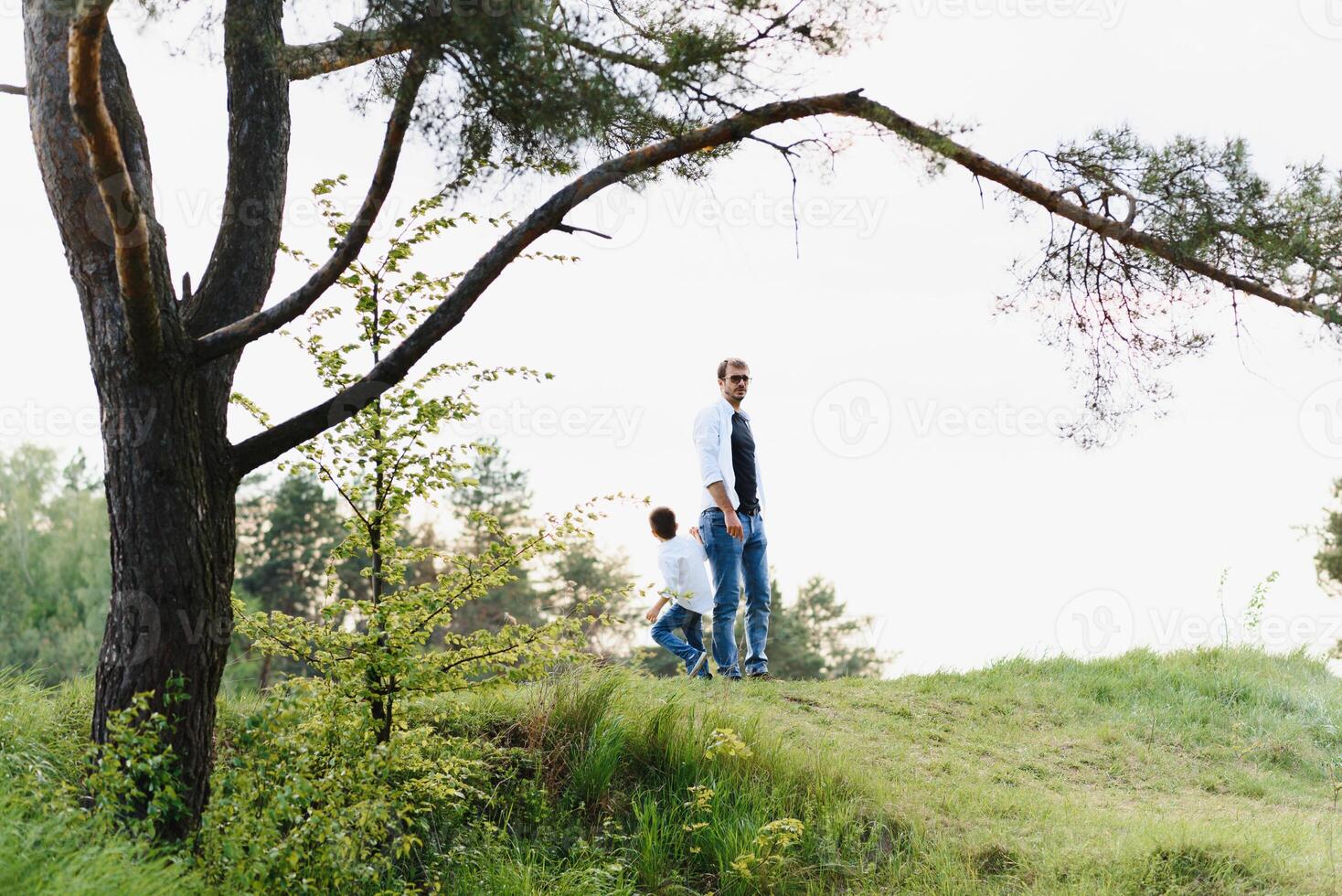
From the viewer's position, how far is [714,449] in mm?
8070

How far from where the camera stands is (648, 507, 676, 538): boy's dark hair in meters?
8.70

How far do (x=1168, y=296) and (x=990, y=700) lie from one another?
4.02 m

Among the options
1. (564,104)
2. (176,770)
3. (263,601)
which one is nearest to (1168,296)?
(564,104)

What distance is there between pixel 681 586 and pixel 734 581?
0.52 meters

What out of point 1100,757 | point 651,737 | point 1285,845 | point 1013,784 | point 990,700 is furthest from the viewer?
point 990,700

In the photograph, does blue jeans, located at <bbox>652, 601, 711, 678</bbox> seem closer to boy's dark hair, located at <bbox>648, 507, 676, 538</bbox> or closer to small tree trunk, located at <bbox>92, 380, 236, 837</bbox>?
boy's dark hair, located at <bbox>648, 507, 676, 538</bbox>

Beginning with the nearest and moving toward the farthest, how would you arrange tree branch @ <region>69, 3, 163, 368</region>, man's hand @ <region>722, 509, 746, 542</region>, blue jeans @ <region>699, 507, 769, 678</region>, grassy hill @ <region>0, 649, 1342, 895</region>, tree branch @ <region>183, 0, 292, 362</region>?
tree branch @ <region>69, 3, 163, 368</region> < grassy hill @ <region>0, 649, 1342, 895</region> < tree branch @ <region>183, 0, 292, 362</region> < man's hand @ <region>722, 509, 746, 542</region> < blue jeans @ <region>699, 507, 769, 678</region>

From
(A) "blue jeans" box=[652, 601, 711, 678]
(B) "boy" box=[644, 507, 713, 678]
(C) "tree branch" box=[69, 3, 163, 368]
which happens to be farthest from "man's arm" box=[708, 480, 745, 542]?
(C) "tree branch" box=[69, 3, 163, 368]

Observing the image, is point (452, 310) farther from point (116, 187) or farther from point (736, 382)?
point (736, 382)

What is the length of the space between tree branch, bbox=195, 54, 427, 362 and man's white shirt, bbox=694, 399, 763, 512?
347 centimetres

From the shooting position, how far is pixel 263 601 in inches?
1110

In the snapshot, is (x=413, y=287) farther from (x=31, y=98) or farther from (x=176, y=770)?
(x=176, y=770)

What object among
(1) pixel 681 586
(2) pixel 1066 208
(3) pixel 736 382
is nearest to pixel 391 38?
(2) pixel 1066 208

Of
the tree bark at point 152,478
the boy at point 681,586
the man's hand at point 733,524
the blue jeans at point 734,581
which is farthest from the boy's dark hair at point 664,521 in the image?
the tree bark at point 152,478
